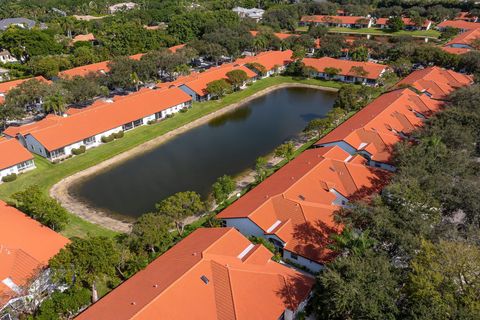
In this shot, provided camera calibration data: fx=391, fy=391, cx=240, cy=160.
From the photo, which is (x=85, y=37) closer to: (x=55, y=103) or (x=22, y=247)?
(x=55, y=103)

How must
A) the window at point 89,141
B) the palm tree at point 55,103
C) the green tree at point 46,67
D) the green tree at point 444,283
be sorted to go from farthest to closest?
1. the green tree at point 46,67
2. the palm tree at point 55,103
3. the window at point 89,141
4. the green tree at point 444,283

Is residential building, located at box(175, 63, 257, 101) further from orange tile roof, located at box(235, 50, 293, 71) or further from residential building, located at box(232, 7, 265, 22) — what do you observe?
residential building, located at box(232, 7, 265, 22)

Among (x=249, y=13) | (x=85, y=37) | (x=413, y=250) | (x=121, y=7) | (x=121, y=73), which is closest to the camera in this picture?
(x=413, y=250)

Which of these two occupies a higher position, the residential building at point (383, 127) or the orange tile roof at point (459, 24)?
the orange tile roof at point (459, 24)

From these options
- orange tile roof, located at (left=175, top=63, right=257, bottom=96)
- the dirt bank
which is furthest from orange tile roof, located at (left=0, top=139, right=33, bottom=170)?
orange tile roof, located at (left=175, top=63, right=257, bottom=96)

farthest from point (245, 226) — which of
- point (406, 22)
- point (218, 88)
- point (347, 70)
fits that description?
point (406, 22)

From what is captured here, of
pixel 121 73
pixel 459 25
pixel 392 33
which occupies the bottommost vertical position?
pixel 392 33

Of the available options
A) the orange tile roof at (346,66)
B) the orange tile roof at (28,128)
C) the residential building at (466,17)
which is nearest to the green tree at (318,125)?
the orange tile roof at (346,66)

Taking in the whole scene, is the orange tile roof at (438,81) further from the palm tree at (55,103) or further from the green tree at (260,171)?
the palm tree at (55,103)
